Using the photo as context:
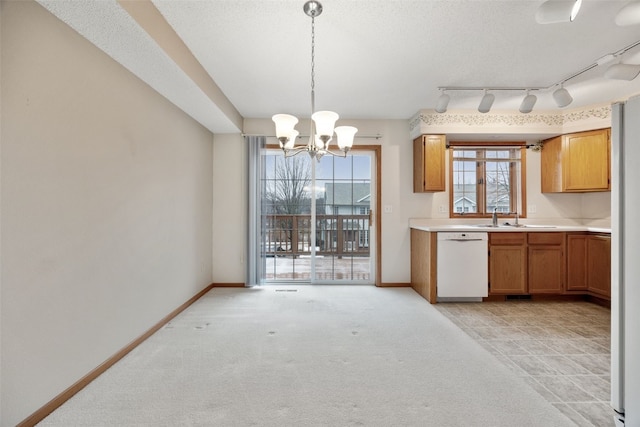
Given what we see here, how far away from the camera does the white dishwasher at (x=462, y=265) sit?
3650 millimetres

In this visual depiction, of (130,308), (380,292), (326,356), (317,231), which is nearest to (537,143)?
(380,292)

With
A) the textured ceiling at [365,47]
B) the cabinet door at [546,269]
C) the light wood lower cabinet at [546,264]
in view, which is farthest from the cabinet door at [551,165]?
the cabinet door at [546,269]

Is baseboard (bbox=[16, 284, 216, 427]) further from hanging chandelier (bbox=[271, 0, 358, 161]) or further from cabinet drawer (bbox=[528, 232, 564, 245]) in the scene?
cabinet drawer (bbox=[528, 232, 564, 245])

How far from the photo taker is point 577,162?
3.90 meters

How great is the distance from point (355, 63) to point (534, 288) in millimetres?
3319

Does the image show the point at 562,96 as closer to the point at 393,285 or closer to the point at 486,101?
the point at 486,101

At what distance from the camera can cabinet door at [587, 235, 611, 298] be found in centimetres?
344

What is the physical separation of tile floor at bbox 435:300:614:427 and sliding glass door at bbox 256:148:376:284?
5.13ft

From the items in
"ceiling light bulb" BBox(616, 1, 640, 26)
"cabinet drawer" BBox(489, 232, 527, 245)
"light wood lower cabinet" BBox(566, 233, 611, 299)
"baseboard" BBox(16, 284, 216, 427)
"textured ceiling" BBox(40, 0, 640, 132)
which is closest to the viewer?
"baseboard" BBox(16, 284, 216, 427)

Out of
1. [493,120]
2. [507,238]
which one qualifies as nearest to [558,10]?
[493,120]

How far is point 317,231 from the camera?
15.1 feet

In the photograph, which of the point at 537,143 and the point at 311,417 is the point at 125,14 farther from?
the point at 537,143

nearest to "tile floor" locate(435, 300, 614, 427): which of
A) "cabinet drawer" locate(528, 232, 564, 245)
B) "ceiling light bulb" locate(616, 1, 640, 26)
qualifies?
"cabinet drawer" locate(528, 232, 564, 245)

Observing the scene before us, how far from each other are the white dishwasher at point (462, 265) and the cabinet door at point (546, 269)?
0.56 m
